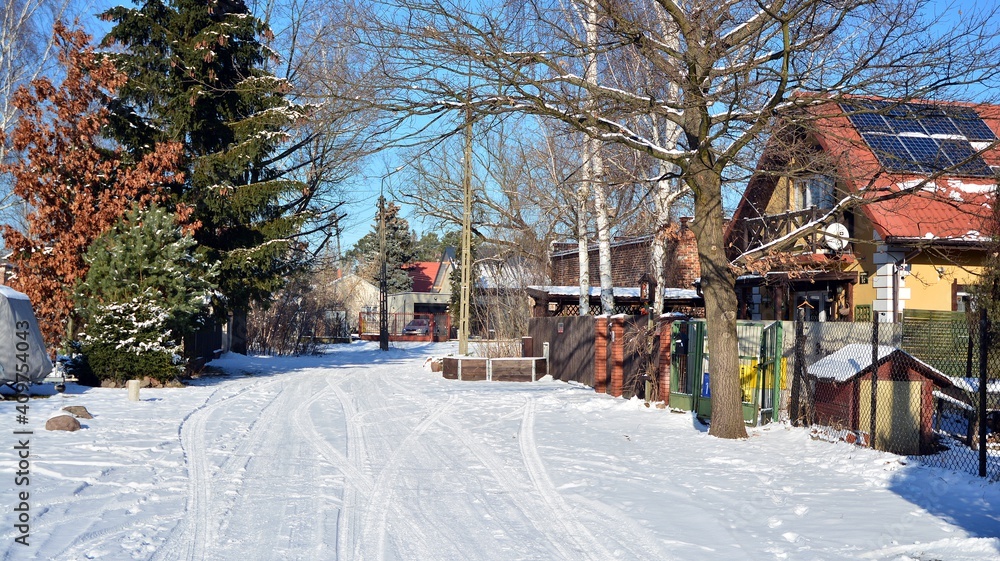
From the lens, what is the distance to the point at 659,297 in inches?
743

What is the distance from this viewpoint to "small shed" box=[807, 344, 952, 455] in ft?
35.8

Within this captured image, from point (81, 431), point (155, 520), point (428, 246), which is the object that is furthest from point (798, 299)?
point (428, 246)

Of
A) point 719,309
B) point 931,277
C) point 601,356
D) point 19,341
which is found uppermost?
point 931,277

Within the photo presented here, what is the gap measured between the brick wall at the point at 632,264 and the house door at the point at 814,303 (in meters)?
3.88

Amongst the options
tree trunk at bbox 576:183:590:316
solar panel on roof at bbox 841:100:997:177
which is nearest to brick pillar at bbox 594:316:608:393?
tree trunk at bbox 576:183:590:316

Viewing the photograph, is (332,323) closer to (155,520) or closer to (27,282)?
(27,282)

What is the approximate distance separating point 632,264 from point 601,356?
16.9 m

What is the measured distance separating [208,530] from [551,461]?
4914mm

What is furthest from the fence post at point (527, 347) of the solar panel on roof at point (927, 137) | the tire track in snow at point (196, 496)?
the tire track in snow at point (196, 496)

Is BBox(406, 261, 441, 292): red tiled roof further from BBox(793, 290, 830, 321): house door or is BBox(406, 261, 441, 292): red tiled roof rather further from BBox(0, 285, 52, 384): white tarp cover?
BBox(0, 285, 52, 384): white tarp cover

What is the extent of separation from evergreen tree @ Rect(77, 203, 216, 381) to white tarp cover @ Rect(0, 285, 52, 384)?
257 cm

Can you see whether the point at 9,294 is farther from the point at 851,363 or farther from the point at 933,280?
the point at 933,280

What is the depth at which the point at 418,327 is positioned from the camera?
208ft

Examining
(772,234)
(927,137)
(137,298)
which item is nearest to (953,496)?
(927,137)
